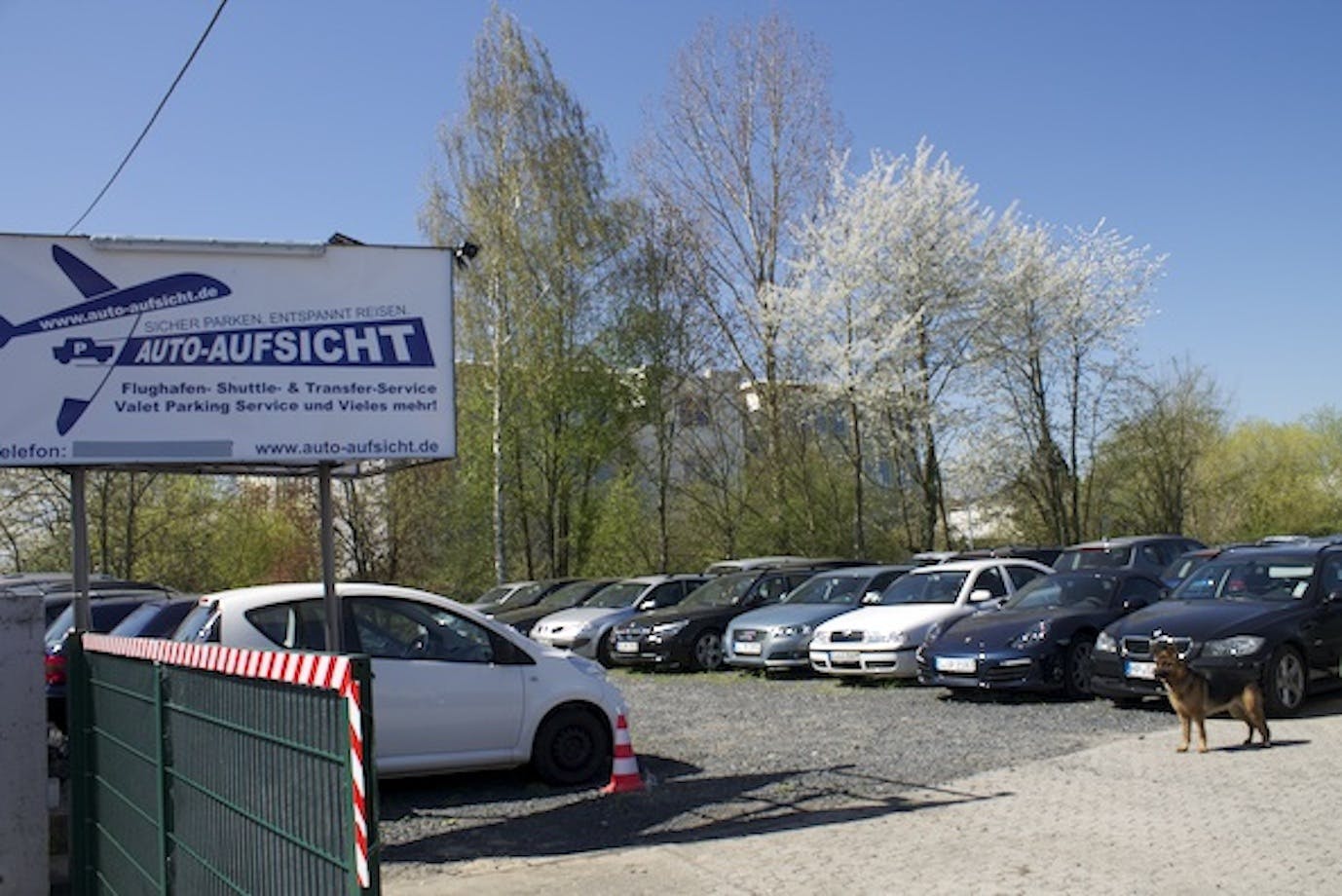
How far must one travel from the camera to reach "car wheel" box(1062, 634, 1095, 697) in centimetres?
1354

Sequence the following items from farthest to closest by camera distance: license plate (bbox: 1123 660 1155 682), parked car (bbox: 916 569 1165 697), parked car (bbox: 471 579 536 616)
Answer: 1. parked car (bbox: 471 579 536 616)
2. parked car (bbox: 916 569 1165 697)
3. license plate (bbox: 1123 660 1155 682)

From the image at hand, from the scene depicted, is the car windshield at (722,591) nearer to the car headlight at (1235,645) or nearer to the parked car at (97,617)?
the parked car at (97,617)

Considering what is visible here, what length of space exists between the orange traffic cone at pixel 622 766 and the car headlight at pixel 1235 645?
17.7ft

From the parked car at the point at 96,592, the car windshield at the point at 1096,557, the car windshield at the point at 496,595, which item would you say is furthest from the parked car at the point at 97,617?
the car windshield at the point at 1096,557

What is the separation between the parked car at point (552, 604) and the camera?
24.4m

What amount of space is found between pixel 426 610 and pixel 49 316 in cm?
331

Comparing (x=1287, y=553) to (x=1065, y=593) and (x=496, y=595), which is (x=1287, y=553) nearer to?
(x=1065, y=593)

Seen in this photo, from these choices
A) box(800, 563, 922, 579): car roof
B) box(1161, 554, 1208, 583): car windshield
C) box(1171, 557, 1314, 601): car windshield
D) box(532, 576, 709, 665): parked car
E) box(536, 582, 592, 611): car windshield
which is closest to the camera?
box(1171, 557, 1314, 601): car windshield

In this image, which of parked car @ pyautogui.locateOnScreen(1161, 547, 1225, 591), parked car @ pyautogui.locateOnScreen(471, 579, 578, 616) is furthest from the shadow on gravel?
parked car @ pyautogui.locateOnScreen(471, 579, 578, 616)

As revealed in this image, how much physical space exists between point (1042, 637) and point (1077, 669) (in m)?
0.51

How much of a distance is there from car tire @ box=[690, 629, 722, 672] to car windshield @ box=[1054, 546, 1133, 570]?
5.45 metres

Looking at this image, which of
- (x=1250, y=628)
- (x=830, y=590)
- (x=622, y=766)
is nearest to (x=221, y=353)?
(x=622, y=766)

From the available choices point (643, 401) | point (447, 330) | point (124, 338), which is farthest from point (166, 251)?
point (643, 401)

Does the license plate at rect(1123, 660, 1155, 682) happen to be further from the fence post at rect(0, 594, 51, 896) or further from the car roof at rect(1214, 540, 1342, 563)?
the fence post at rect(0, 594, 51, 896)
